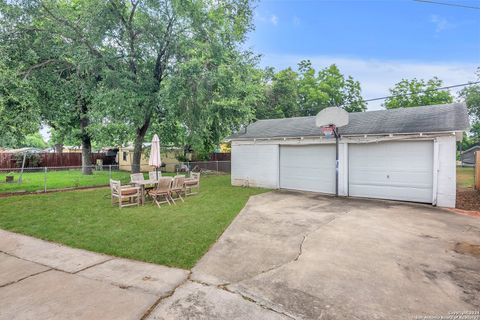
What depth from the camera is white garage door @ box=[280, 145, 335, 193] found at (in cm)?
1123

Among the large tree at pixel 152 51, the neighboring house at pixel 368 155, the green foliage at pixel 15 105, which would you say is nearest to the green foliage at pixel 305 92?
the neighboring house at pixel 368 155

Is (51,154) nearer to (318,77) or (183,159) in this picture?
(183,159)

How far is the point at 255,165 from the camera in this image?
43.7 feet

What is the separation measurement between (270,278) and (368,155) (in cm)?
817

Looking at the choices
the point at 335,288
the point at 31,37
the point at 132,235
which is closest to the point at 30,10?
the point at 31,37

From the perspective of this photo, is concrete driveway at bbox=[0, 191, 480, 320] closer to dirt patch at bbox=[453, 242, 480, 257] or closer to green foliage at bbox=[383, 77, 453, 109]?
dirt patch at bbox=[453, 242, 480, 257]

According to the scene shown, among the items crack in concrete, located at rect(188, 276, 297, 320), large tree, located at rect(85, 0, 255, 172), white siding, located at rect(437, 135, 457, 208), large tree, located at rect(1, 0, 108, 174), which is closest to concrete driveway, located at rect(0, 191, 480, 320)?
crack in concrete, located at rect(188, 276, 297, 320)

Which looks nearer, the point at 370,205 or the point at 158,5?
the point at 370,205

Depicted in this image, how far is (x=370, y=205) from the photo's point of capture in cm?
891

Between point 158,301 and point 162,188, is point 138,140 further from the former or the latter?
point 158,301

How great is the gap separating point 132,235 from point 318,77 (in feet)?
94.0

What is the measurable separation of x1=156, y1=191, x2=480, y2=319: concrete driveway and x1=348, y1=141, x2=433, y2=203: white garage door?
213 centimetres

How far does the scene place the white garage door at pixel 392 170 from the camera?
29.4 feet

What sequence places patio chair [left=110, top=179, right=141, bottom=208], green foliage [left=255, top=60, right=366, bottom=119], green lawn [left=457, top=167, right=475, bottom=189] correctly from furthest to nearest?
green foliage [left=255, top=60, right=366, bottom=119] < green lawn [left=457, top=167, right=475, bottom=189] < patio chair [left=110, top=179, right=141, bottom=208]
